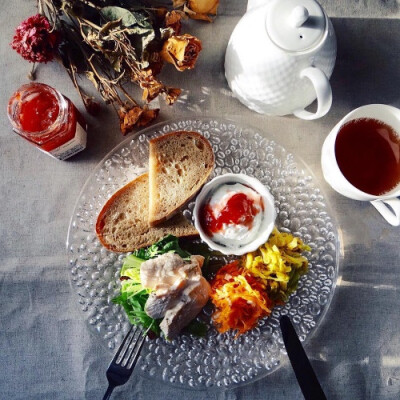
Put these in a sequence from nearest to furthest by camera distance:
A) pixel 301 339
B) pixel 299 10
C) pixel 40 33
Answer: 1. pixel 299 10
2. pixel 40 33
3. pixel 301 339

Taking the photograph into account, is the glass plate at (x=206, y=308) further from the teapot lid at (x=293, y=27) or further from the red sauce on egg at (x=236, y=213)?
the teapot lid at (x=293, y=27)

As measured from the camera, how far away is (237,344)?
1.32 m

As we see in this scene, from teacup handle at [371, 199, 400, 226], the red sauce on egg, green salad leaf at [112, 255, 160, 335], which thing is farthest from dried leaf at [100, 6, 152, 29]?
teacup handle at [371, 199, 400, 226]

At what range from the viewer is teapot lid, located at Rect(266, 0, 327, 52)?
1056mm

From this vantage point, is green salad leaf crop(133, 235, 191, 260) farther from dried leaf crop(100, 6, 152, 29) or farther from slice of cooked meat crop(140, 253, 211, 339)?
dried leaf crop(100, 6, 152, 29)

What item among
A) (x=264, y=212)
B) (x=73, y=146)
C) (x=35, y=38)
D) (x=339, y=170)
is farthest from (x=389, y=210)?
(x=35, y=38)

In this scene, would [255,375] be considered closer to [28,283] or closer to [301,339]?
[301,339]

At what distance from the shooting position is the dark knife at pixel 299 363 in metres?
1.25

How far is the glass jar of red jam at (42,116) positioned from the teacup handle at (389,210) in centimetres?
77

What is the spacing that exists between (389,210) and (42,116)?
874mm

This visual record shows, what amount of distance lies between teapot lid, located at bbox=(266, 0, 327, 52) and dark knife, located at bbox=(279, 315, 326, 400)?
63cm

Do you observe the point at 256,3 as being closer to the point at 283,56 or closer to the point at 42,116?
the point at 283,56

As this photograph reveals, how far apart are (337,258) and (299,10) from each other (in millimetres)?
620

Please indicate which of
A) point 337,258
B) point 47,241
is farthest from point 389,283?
point 47,241
